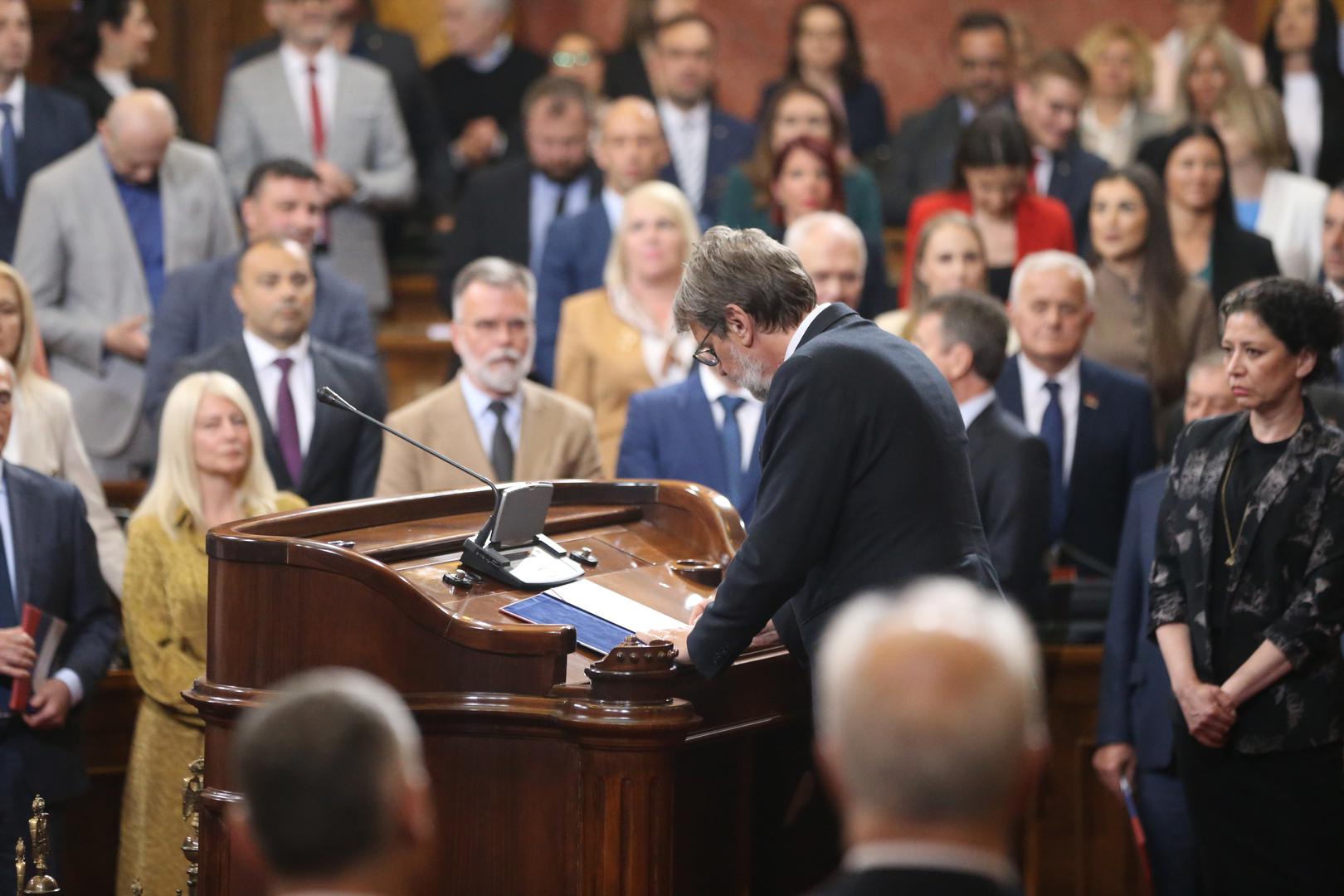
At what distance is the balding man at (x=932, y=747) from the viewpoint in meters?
1.48

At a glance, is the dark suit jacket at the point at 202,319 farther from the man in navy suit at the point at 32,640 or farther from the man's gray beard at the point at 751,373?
the man's gray beard at the point at 751,373

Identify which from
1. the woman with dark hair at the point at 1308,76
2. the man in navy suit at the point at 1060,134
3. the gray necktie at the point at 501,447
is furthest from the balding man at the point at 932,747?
the woman with dark hair at the point at 1308,76

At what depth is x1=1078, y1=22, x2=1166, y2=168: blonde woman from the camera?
24.7 ft

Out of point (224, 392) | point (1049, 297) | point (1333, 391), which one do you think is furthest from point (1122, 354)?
point (224, 392)

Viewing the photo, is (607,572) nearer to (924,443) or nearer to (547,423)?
(924,443)

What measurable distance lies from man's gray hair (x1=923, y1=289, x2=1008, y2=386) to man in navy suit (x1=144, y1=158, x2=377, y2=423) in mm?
1910

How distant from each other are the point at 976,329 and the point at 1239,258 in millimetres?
1832

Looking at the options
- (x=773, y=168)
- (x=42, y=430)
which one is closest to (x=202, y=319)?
(x=42, y=430)

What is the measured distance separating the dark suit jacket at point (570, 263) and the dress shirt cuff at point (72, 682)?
88.5 inches

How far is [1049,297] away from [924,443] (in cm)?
233

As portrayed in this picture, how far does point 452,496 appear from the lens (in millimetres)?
3422

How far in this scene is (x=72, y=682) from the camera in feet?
13.5

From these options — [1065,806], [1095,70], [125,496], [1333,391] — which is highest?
[1095,70]

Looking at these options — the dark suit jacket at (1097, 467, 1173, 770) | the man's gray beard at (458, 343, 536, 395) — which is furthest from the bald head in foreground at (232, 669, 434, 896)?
the man's gray beard at (458, 343, 536, 395)
